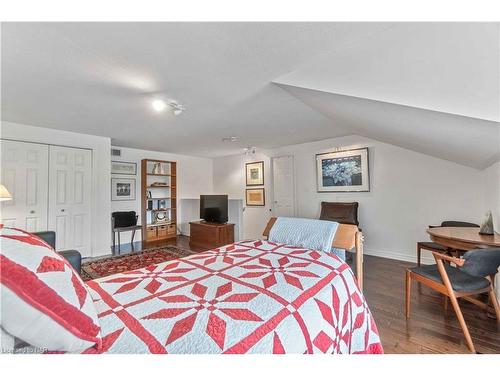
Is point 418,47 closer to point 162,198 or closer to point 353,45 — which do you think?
point 353,45

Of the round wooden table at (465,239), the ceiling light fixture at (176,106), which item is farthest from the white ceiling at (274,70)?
the round wooden table at (465,239)

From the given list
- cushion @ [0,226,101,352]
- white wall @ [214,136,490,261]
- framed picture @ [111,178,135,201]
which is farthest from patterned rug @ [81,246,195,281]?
white wall @ [214,136,490,261]

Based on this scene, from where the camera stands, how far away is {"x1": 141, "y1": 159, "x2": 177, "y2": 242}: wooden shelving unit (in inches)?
209

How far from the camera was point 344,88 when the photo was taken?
1.79 metres

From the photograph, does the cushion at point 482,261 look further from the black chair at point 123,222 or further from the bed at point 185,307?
the black chair at point 123,222

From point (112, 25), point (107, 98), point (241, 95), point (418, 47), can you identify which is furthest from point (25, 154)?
point (418, 47)

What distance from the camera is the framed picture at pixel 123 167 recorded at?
498 centimetres

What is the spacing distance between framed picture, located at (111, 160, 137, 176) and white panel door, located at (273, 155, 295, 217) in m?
3.47

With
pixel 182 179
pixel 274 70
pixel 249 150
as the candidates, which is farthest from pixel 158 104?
pixel 182 179

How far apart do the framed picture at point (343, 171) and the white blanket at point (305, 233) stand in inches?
99.1

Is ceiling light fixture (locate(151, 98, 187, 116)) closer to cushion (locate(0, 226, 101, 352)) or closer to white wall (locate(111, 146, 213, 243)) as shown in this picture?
cushion (locate(0, 226, 101, 352))

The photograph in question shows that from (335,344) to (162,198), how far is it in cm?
539
